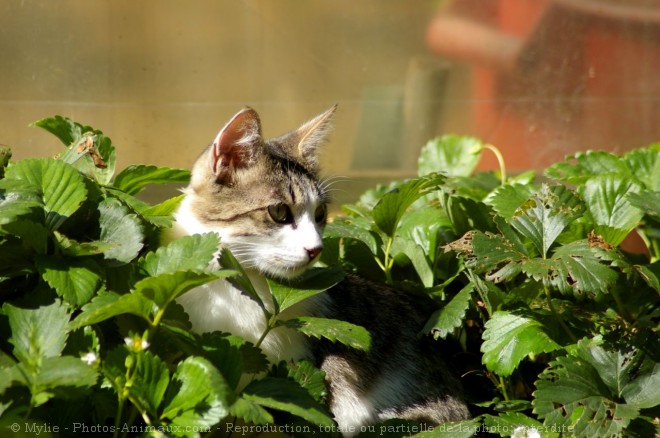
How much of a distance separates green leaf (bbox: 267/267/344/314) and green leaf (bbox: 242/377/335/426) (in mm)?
226

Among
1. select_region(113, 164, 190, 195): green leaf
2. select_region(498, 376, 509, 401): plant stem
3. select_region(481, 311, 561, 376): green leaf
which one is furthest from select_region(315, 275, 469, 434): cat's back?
select_region(113, 164, 190, 195): green leaf

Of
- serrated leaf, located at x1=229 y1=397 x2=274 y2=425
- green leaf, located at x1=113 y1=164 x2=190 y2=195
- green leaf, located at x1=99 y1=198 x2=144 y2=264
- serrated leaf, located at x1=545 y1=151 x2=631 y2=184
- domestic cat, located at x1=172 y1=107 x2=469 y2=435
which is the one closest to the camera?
serrated leaf, located at x1=229 y1=397 x2=274 y2=425

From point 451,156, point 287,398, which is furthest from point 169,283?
point 451,156

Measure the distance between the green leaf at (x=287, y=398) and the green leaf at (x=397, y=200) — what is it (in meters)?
0.72

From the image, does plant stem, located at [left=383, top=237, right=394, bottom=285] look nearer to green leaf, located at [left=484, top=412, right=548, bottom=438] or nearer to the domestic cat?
the domestic cat

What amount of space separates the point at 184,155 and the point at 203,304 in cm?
155

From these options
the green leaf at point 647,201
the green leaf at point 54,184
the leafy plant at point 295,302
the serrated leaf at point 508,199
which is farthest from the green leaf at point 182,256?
the green leaf at point 647,201

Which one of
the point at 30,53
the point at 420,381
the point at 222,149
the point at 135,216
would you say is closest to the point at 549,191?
the point at 420,381

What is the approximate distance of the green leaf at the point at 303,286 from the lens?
1952 millimetres

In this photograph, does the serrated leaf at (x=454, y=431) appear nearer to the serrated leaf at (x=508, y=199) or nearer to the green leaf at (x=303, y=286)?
the green leaf at (x=303, y=286)

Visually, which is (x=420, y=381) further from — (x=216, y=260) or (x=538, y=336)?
(x=216, y=260)

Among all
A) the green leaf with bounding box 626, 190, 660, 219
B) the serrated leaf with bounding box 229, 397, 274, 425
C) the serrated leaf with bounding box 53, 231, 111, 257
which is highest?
the green leaf with bounding box 626, 190, 660, 219

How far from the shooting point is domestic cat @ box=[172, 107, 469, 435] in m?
2.11

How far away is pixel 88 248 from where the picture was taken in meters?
1.76
